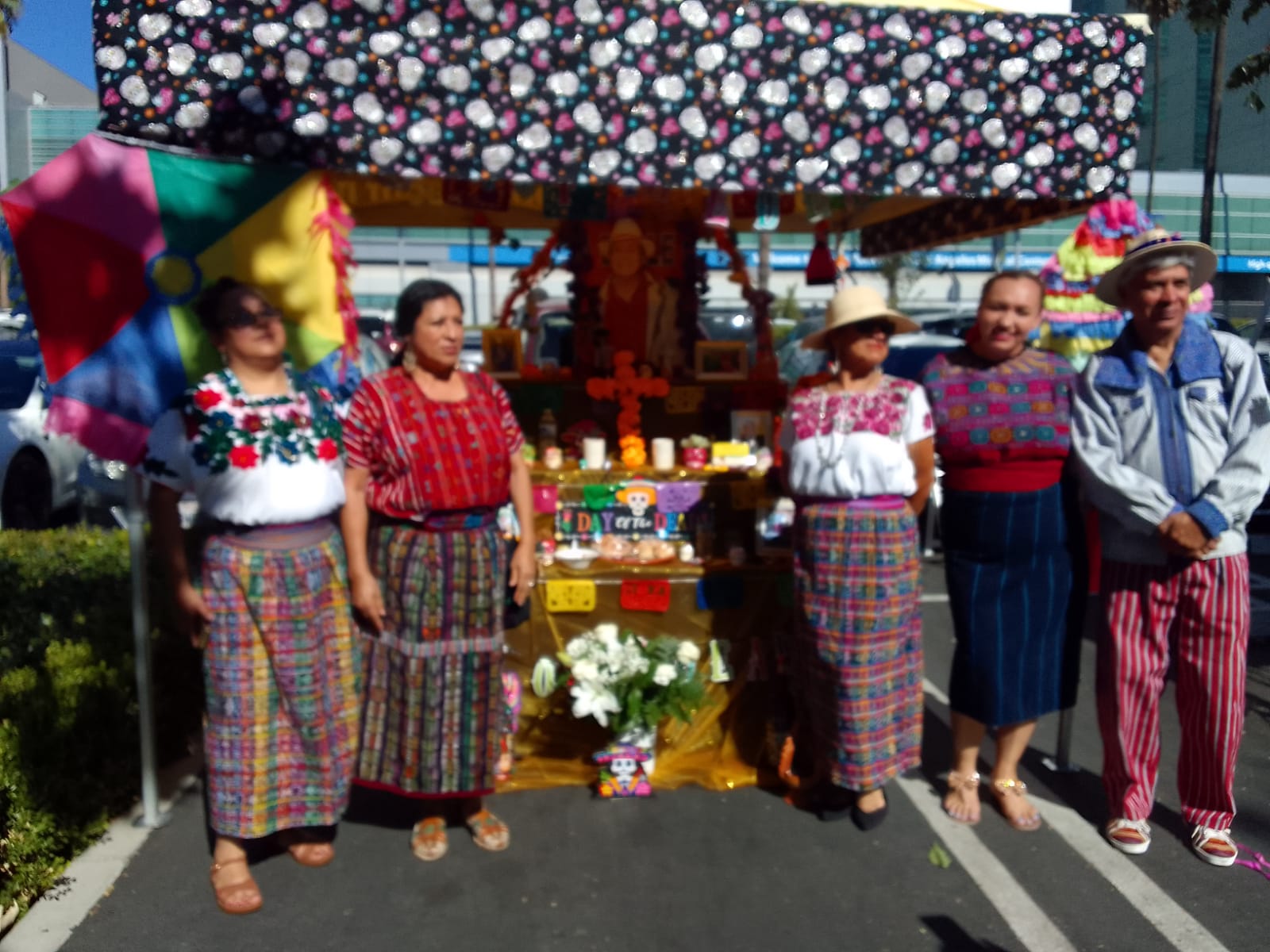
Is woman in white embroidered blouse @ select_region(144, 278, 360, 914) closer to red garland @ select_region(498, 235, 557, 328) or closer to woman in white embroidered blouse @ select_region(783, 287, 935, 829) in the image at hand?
woman in white embroidered blouse @ select_region(783, 287, 935, 829)

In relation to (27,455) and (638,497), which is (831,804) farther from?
(27,455)

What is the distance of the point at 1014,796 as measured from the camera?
362 centimetres

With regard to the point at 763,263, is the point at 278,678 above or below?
below

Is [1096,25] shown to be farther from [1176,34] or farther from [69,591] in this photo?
[1176,34]

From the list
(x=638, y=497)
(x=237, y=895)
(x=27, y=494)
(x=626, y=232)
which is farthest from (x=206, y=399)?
(x=27, y=494)

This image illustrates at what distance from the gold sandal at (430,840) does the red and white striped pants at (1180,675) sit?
2245 mm

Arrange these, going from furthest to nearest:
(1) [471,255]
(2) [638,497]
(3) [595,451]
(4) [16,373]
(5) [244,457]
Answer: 1. (4) [16,373]
2. (1) [471,255]
3. (3) [595,451]
4. (2) [638,497]
5. (5) [244,457]

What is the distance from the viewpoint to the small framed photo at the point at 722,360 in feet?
15.7

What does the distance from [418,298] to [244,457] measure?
69 centimetres

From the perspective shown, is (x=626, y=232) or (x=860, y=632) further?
(x=626, y=232)

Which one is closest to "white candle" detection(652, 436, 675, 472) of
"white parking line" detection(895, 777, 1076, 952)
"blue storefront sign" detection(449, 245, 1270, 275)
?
"white parking line" detection(895, 777, 1076, 952)

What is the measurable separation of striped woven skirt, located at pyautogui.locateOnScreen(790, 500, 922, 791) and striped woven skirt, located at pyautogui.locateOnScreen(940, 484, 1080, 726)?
17cm

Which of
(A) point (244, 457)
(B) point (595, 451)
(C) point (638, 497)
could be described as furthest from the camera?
(B) point (595, 451)

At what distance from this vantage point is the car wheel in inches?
317
